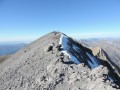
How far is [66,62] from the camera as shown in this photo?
2778cm

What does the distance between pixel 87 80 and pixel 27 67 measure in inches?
467

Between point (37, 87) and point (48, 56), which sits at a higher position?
point (48, 56)

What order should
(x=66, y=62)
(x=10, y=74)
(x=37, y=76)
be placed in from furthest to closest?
(x=10, y=74), (x=66, y=62), (x=37, y=76)

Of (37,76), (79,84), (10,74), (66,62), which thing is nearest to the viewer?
(79,84)

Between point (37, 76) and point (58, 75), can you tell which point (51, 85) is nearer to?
point (58, 75)

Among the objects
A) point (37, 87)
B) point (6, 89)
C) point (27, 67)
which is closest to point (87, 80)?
point (37, 87)

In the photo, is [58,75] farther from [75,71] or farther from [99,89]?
[99,89]

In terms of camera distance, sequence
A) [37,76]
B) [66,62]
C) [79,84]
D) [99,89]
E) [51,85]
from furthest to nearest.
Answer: [66,62] < [37,76] < [51,85] < [79,84] < [99,89]

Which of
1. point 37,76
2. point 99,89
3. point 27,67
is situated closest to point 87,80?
point 99,89

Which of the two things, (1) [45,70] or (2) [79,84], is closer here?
(2) [79,84]

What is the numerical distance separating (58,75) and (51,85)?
1852 millimetres

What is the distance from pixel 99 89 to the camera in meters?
18.4

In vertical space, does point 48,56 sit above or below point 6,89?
above

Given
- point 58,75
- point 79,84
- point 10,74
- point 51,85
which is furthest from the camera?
point 10,74
